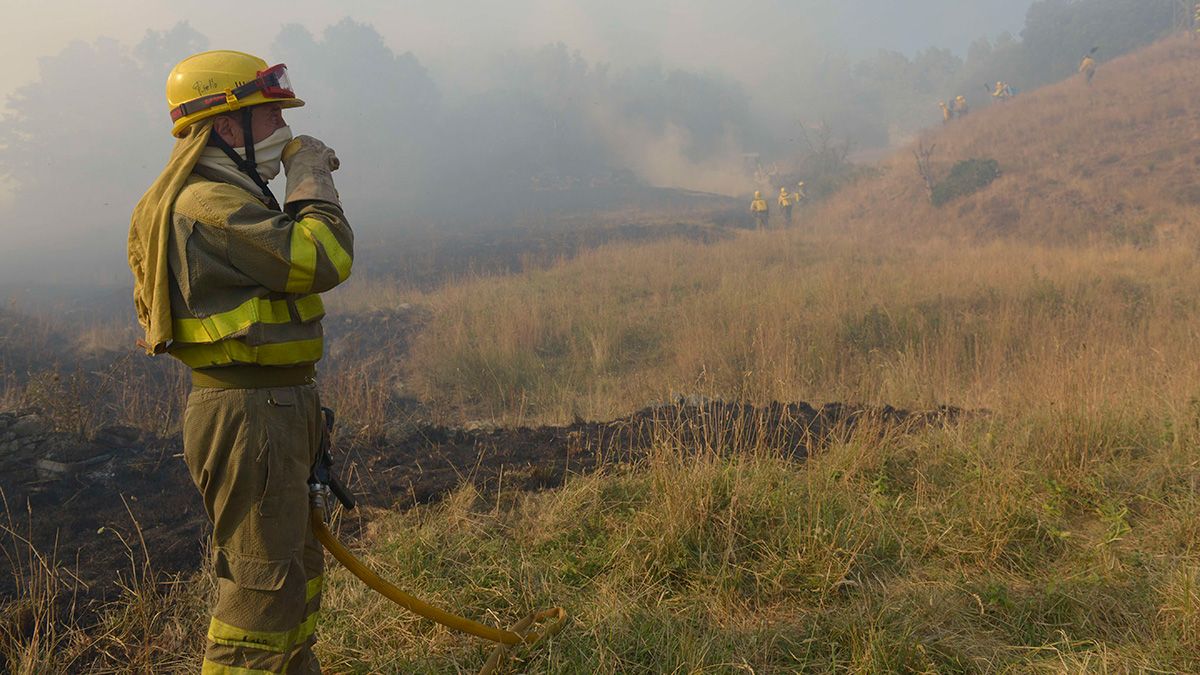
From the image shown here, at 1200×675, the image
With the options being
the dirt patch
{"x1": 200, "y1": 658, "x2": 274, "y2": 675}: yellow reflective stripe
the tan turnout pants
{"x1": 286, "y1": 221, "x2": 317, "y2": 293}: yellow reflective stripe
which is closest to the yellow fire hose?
the tan turnout pants

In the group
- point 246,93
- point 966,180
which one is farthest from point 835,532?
point 966,180

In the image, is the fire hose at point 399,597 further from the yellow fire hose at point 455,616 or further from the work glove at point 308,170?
the work glove at point 308,170

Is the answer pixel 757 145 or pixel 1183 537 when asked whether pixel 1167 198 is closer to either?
pixel 1183 537

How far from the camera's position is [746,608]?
121 inches

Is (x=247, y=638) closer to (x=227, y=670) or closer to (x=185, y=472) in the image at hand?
(x=227, y=670)

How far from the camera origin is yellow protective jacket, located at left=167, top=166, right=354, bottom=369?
1976mm

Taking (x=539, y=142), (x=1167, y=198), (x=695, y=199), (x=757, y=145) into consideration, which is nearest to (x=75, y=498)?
(x=1167, y=198)

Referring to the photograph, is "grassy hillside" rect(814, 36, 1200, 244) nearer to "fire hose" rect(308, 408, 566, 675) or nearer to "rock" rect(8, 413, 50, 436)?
"fire hose" rect(308, 408, 566, 675)

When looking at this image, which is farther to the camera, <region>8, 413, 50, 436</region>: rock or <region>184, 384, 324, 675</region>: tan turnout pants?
<region>8, 413, 50, 436</region>: rock

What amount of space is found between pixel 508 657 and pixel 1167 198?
20.9m

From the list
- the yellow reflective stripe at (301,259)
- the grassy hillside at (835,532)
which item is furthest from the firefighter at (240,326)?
the grassy hillside at (835,532)

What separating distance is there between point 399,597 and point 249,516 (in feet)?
2.14

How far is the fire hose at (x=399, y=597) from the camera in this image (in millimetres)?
2324

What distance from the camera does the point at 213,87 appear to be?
217cm
